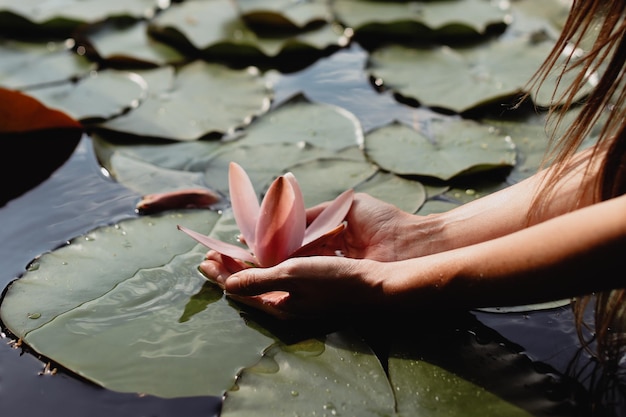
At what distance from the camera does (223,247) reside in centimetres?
165

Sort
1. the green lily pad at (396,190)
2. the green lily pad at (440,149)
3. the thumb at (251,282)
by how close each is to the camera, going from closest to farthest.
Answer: the thumb at (251,282) → the green lily pad at (396,190) → the green lily pad at (440,149)

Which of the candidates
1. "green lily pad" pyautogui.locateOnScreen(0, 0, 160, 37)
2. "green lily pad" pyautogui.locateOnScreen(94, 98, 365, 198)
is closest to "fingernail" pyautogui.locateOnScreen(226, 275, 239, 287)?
"green lily pad" pyautogui.locateOnScreen(94, 98, 365, 198)

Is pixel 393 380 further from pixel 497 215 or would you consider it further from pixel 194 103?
pixel 194 103

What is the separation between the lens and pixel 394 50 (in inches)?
114

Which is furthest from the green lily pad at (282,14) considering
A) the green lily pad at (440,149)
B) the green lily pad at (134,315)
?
the green lily pad at (134,315)

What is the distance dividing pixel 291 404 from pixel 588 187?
750mm

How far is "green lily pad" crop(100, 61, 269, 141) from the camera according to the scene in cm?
238

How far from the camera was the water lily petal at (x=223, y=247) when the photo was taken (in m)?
1.62

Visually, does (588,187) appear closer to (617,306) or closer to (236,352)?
(617,306)

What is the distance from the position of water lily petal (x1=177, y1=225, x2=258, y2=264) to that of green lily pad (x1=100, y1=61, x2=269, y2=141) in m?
0.78

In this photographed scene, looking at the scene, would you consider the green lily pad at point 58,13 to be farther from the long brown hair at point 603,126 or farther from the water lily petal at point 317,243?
the long brown hair at point 603,126

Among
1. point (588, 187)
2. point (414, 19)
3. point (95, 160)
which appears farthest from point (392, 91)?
point (588, 187)

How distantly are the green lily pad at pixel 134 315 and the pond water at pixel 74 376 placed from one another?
0.04 m

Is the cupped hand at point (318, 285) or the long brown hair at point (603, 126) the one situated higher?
the long brown hair at point (603, 126)
